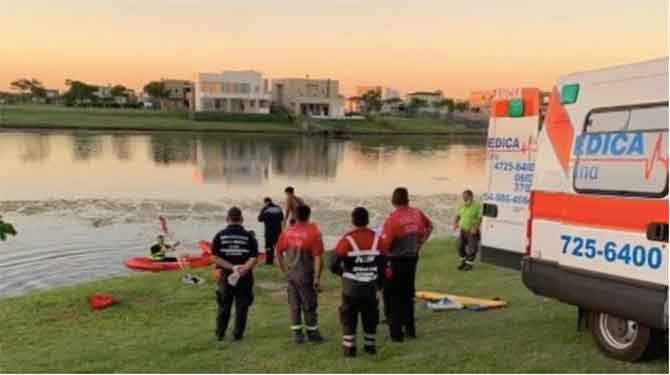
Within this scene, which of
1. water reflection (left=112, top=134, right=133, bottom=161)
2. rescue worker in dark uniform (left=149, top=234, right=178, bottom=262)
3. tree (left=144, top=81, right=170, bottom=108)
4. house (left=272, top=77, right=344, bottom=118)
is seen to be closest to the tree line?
tree (left=144, top=81, right=170, bottom=108)

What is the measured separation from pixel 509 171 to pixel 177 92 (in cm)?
18224

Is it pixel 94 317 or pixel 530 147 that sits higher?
pixel 530 147

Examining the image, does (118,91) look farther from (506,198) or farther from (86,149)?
(506,198)

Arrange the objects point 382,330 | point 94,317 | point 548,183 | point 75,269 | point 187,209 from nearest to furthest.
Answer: point 548,183, point 382,330, point 94,317, point 75,269, point 187,209

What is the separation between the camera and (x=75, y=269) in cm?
1712

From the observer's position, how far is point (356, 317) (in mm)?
7574

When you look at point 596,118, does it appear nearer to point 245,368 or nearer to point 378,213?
point 245,368

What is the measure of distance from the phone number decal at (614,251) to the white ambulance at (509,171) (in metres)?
4.19

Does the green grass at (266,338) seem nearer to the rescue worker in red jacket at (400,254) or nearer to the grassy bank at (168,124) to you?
the rescue worker in red jacket at (400,254)

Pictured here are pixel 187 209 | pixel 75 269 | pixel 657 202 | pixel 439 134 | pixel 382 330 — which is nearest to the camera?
pixel 657 202

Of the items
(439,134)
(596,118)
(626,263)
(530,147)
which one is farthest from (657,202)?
(439,134)

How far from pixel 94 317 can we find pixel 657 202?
27.1 feet

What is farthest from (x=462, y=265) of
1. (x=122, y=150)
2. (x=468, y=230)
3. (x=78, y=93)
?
(x=78, y=93)

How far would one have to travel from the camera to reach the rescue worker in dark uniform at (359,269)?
7363mm
